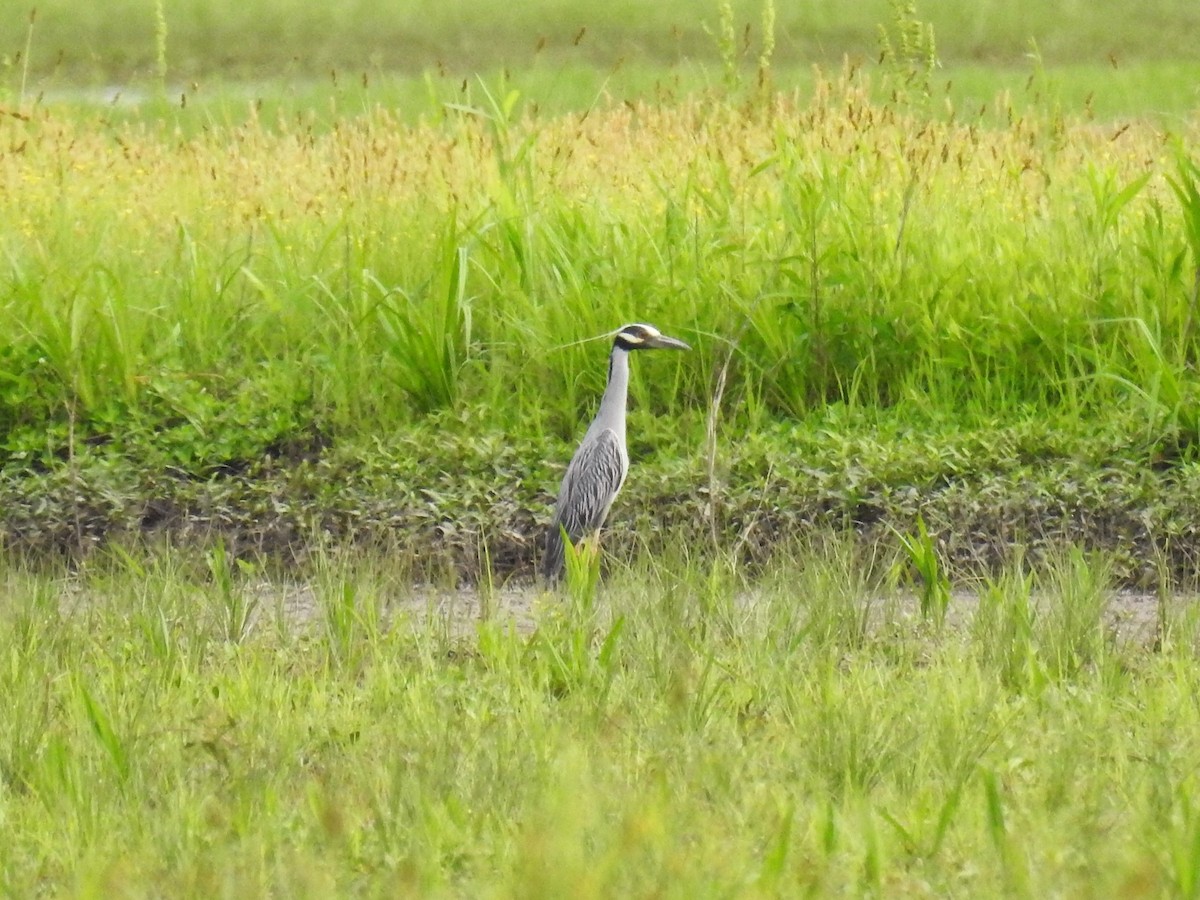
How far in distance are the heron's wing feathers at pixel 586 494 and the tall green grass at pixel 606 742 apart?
39cm

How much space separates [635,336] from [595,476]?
1.79 ft

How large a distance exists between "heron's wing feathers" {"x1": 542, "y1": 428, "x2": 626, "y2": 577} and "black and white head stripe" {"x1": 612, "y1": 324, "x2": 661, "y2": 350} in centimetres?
34

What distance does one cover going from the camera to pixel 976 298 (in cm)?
682

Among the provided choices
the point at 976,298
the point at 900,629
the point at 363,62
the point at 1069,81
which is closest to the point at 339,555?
the point at 900,629

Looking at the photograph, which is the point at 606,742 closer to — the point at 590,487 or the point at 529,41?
the point at 590,487

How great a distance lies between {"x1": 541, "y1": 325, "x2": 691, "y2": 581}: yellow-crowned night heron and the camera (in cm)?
554

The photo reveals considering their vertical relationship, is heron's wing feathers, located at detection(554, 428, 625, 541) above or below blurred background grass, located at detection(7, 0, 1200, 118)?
below

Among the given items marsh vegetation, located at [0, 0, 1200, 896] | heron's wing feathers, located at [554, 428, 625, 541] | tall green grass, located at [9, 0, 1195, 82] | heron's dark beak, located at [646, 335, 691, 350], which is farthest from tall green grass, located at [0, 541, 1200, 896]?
tall green grass, located at [9, 0, 1195, 82]

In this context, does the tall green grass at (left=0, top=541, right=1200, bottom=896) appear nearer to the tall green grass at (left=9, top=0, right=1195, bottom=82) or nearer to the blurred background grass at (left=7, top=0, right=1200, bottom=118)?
the blurred background grass at (left=7, top=0, right=1200, bottom=118)

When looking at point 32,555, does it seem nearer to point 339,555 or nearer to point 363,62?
point 339,555

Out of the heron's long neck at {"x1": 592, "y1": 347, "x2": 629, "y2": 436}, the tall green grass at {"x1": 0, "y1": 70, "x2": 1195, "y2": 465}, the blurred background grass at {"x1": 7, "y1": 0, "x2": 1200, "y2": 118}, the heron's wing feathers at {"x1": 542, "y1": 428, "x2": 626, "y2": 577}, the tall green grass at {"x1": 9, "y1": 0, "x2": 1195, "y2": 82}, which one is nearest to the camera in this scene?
the heron's wing feathers at {"x1": 542, "y1": 428, "x2": 626, "y2": 577}

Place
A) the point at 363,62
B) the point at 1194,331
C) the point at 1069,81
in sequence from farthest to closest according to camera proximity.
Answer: the point at 363,62, the point at 1069,81, the point at 1194,331

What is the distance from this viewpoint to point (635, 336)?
581 centimetres

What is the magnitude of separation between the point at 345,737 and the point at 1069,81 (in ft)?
51.9
